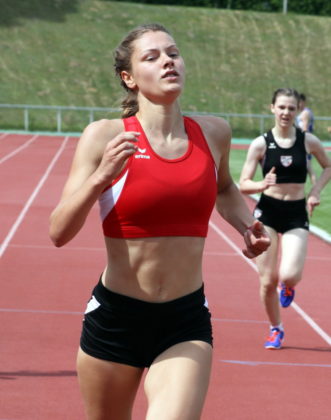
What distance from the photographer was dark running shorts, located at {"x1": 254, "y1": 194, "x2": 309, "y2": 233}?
817cm

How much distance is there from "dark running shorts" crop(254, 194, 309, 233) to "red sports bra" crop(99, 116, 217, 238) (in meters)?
4.24

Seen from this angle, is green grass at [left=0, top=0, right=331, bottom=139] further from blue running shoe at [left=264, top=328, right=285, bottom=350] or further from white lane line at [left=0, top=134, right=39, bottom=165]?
blue running shoe at [left=264, top=328, right=285, bottom=350]

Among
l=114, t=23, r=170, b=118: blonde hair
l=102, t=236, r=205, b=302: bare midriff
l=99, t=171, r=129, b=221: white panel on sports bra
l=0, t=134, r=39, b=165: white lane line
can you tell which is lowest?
l=0, t=134, r=39, b=165: white lane line

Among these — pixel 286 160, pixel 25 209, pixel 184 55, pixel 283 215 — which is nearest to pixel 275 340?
pixel 283 215

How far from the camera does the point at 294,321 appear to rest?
9141 mm

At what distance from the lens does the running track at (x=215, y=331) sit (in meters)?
6.45

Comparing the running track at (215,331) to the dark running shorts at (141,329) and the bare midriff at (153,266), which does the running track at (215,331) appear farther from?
the bare midriff at (153,266)

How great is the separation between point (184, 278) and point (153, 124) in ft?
2.19

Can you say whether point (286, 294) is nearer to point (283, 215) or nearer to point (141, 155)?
point (283, 215)

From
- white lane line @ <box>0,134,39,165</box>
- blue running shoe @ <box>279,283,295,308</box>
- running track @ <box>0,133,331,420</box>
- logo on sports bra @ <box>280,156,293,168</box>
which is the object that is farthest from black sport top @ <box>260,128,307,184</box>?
white lane line @ <box>0,134,39,165</box>

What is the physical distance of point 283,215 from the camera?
8180 millimetres

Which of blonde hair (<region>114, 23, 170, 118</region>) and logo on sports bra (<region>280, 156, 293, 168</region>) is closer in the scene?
blonde hair (<region>114, 23, 170, 118</region>)

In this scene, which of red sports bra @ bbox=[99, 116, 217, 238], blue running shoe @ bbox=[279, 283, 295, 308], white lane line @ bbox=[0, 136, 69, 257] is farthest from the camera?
white lane line @ bbox=[0, 136, 69, 257]

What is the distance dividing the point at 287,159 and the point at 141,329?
4.45 metres
